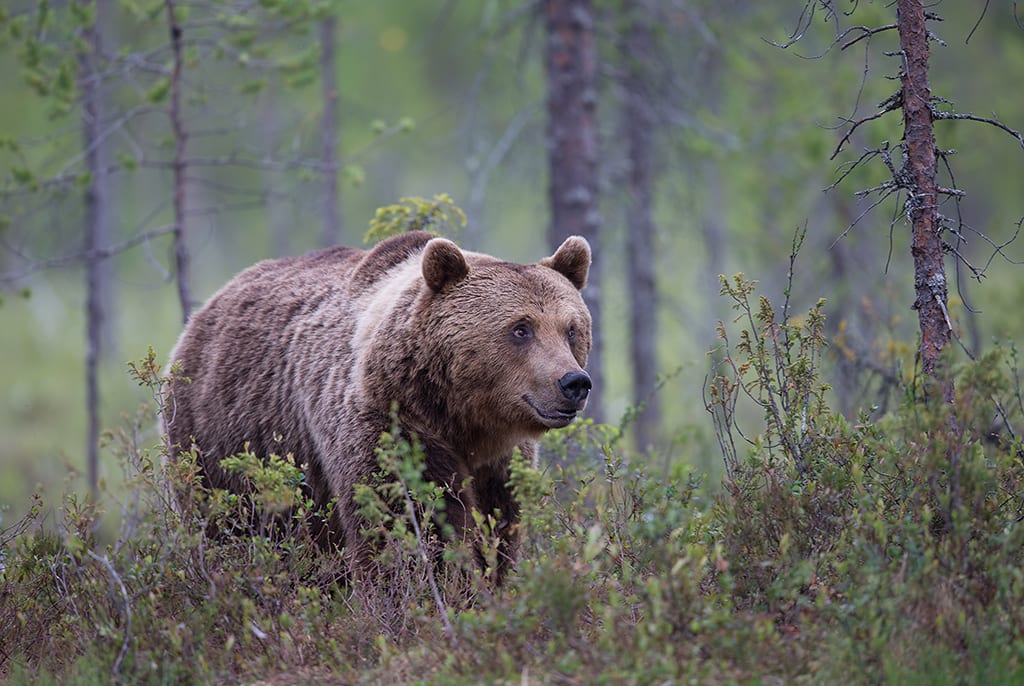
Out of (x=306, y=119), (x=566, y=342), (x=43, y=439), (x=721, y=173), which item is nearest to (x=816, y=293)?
(x=721, y=173)

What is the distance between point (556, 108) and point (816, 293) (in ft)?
22.3

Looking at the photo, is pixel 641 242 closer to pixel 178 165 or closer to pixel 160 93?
pixel 178 165

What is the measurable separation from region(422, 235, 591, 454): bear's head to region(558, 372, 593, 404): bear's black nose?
0.07 ft

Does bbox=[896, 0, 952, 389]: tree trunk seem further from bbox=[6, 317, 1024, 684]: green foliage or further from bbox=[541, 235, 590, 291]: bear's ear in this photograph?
bbox=[541, 235, 590, 291]: bear's ear

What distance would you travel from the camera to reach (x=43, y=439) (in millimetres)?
18281

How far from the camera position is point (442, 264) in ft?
18.9

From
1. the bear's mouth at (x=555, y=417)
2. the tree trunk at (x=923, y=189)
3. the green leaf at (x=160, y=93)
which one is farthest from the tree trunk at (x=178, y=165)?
the tree trunk at (x=923, y=189)

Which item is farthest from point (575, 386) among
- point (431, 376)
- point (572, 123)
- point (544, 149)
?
point (544, 149)

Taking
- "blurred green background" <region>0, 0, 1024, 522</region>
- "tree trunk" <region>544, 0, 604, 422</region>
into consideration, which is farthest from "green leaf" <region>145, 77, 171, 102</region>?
"tree trunk" <region>544, 0, 604, 422</region>

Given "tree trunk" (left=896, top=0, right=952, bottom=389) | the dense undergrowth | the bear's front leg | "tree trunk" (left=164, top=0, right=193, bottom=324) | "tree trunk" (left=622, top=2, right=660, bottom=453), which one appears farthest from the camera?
"tree trunk" (left=622, top=2, right=660, bottom=453)

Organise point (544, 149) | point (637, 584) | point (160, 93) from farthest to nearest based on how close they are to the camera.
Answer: point (544, 149), point (160, 93), point (637, 584)

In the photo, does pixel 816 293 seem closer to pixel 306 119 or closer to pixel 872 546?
pixel 306 119

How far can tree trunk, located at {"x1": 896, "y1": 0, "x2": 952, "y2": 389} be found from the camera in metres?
5.04

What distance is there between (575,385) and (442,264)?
1.02 meters
